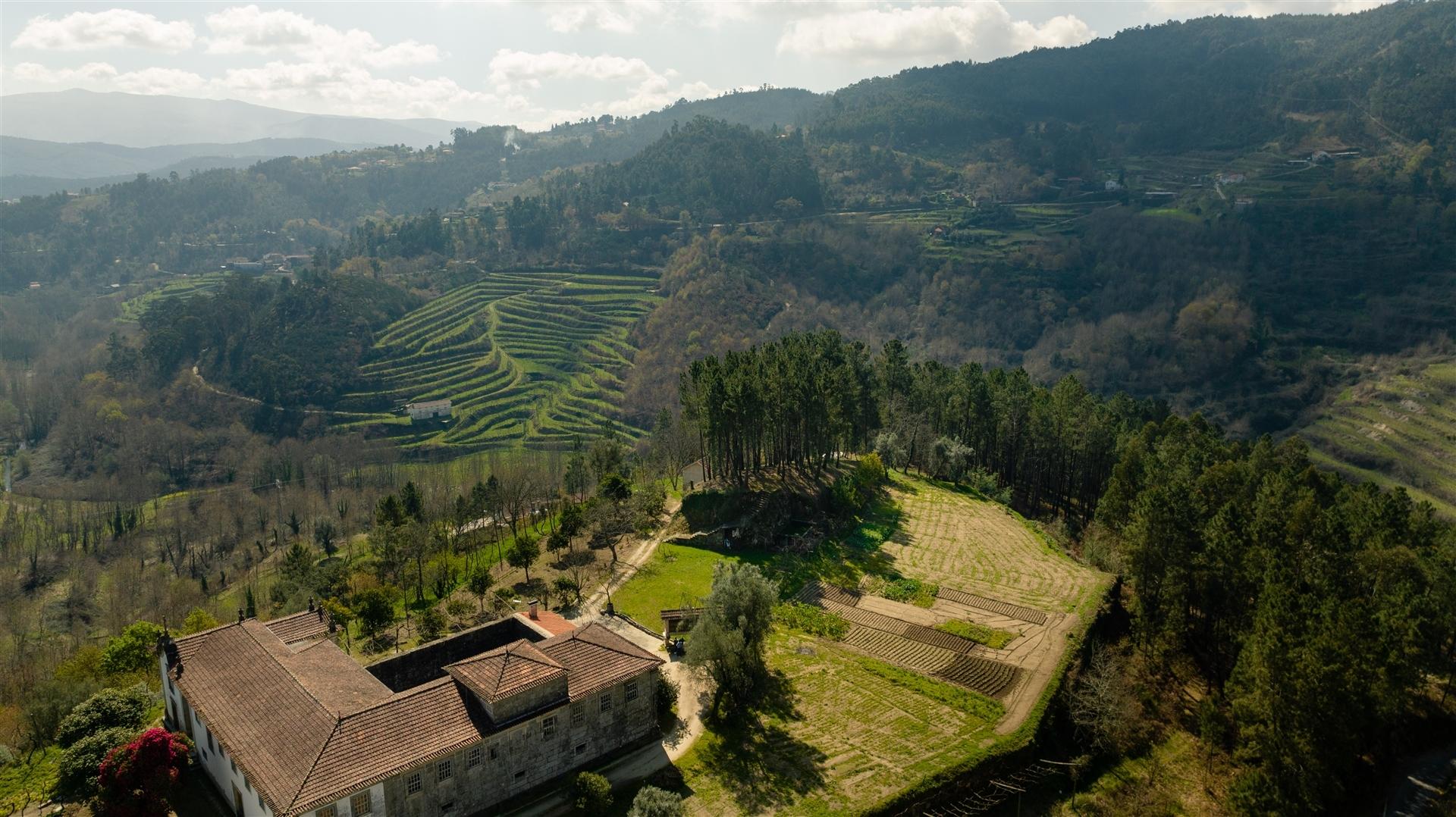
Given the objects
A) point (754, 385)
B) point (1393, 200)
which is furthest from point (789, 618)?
point (1393, 200)

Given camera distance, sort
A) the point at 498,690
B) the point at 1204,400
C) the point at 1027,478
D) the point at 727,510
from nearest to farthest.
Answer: the point at 498,690 < the point at 727,510 < the point at 1027,478 < the point at 1204,400

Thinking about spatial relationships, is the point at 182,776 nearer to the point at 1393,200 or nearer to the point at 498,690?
the point at 498,690

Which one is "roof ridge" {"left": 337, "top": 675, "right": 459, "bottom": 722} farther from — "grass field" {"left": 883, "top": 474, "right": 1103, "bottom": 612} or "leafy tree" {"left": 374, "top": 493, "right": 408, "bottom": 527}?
"leafy tree" {"left": 374, "top": 493, "right": 408, "bottom": 527}

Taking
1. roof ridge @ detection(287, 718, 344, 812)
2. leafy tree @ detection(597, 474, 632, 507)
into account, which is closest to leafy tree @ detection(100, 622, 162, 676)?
roof ridge @ detection(287, 718, 344, 812)

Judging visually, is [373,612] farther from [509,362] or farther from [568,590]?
[509,362]

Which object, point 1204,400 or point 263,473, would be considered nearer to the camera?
point 263,473

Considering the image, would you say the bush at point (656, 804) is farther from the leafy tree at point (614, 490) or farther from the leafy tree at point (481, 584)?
the leafy tree at point (614, 490)

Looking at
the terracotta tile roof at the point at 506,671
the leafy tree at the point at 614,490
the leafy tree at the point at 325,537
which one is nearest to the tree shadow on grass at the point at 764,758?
the terracotta tile roof at the point at 506,671
